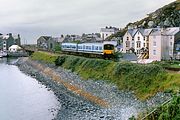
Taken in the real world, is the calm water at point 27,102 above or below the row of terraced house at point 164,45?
below

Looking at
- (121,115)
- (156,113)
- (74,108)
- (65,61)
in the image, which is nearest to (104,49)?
(65,61)

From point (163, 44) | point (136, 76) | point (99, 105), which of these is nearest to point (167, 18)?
point (163, 44)

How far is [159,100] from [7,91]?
27.2 metres

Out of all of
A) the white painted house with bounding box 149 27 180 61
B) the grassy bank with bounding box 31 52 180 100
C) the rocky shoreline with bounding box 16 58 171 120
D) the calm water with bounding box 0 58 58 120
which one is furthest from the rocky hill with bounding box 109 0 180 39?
the rocky shoreline with bounding box 16 58 171 120

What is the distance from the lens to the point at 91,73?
4294 centimetres

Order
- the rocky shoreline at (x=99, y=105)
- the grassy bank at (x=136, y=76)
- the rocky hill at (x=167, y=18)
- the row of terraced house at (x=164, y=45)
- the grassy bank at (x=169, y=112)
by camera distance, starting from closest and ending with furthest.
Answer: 1. the grassy bank at (x=169, y=112)
2. the rocky shoreline at (x=99, y=105)
3. the grassy bank at (x=136, y=76)
4. the row of terraced house at (x=164, y=45)
5. the rocky hill at (x=167, y=18)

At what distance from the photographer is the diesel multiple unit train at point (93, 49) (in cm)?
5369

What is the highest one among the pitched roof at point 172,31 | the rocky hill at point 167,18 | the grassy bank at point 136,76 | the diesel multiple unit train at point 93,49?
the rocky hill at point 167,18

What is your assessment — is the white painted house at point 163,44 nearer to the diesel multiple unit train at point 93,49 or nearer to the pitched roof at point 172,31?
the pitched roof at point 172,31

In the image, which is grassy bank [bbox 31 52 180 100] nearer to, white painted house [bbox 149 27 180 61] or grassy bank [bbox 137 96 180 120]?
grassy bank [bbox 137 96 180 120]

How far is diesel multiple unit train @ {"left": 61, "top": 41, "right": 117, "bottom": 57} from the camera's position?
5369 centimetres

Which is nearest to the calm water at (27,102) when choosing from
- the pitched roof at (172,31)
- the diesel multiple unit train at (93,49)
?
the diesel multiple unit train at (93,49)

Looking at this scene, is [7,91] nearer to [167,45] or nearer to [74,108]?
[74,108]

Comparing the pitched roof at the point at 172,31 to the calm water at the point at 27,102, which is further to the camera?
the pitched roof at the point at 172,31
